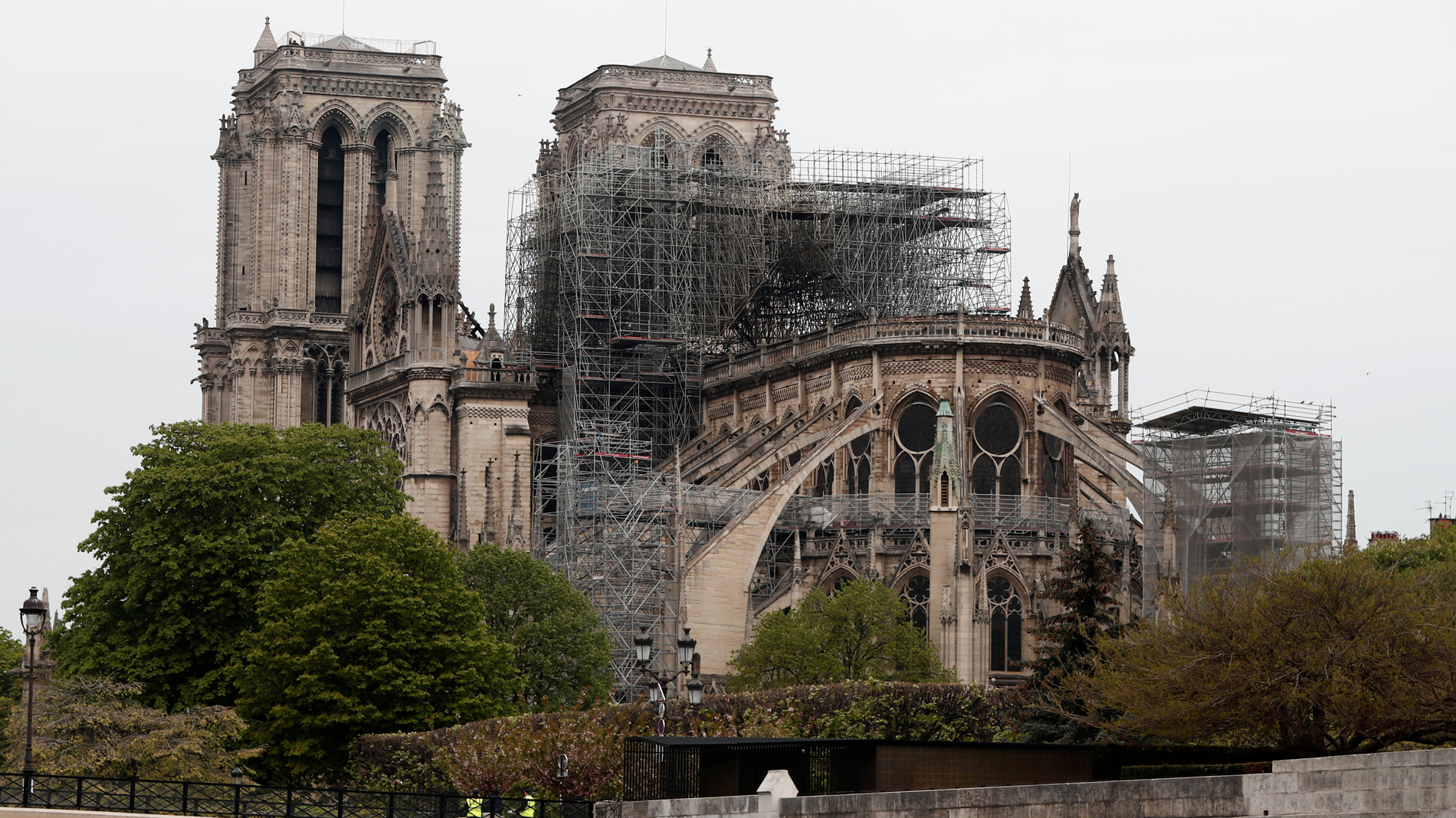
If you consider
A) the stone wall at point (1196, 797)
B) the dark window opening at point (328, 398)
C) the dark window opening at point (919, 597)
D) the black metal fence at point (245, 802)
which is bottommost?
the black metal fence at point (245, 802)

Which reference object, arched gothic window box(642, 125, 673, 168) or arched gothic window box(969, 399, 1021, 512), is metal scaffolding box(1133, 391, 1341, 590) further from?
arched gothic window box(642, 125, 673, 168)

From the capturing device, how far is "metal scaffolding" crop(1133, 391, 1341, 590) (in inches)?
2469

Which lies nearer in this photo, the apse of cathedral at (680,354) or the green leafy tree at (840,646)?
the green leafy tree at (840,646)

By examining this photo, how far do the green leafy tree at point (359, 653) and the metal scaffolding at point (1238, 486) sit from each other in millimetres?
17834

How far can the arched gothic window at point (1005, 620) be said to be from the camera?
225ft

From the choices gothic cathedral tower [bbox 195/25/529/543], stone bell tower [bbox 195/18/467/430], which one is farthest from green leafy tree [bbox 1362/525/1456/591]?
stone bell tower [bbox 195/18/467/430]

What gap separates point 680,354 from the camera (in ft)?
274

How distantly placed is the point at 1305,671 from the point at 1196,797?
5437 millimetres

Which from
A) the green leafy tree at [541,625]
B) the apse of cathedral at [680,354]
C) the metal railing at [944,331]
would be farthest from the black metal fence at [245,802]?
the metal railing at [944,331]

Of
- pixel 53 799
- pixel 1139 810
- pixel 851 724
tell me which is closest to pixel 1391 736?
pixel 1139 810

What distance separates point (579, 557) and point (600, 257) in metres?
14.2

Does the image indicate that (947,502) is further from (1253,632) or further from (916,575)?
(1253,632)

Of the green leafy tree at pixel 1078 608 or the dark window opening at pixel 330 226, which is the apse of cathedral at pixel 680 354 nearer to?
the dark window opening at pixel 330 226

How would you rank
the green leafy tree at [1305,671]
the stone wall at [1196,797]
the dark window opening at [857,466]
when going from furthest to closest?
the dark window opening at [857,466]
the green leafy tree at [1305,671]
the stone wall at [1196,797]
